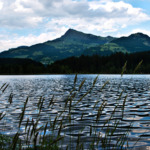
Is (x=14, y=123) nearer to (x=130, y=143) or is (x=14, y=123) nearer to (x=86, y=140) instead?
(x=86, y=140)

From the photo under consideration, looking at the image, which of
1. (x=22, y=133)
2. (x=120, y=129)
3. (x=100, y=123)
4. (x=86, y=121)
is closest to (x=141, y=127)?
(x=120, y=129)

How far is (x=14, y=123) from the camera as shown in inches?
524

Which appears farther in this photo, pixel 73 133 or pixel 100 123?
pixel 100 123

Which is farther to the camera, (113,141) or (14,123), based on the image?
(14,123)

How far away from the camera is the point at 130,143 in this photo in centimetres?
892

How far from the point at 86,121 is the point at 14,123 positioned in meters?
4.66

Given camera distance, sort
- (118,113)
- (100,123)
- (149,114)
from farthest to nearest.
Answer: (118,113), (149,114), (100,123)

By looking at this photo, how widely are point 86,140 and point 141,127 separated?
3.91 m

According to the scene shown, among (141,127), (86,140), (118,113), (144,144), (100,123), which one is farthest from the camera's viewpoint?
(118,113)

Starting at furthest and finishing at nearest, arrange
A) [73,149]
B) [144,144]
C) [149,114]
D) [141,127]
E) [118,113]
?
1. [118,113]
2. [149,114]
3. [141,127]
4. [144,144]
5. [73,149]

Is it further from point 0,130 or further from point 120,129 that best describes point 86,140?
point 0,130

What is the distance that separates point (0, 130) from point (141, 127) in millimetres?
7810

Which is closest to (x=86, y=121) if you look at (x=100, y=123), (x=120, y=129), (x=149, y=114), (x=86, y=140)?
(x=100, y=123)

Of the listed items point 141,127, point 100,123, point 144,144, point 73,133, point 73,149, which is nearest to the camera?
point 73,149
